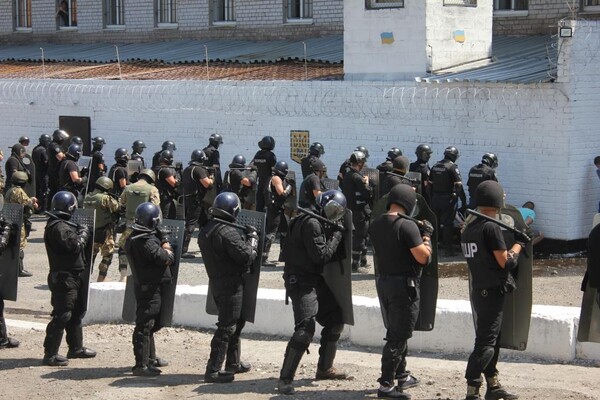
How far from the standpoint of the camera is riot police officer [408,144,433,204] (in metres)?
16.2

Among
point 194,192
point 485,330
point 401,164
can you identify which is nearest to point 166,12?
point 194,192

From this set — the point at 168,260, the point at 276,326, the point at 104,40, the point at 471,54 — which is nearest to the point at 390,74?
the point at 471,54

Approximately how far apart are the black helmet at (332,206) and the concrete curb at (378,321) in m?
1.79

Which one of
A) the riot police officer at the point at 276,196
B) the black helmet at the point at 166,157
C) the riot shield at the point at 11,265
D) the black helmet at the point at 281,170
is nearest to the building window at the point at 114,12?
the black helmet at the point at 166,157

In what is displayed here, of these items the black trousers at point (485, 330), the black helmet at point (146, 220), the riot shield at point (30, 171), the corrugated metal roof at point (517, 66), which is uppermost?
the corrugated metal roof at point (517, 66)

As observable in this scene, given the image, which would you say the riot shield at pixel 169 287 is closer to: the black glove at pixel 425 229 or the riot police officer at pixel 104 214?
the black glove at pixel 425 229

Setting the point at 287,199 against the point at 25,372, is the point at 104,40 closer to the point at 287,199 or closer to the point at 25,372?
the point at 287,199

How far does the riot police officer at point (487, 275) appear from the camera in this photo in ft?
28.4

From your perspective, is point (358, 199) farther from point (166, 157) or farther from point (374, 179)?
point (166, 157)

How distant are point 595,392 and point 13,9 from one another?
26.5 m

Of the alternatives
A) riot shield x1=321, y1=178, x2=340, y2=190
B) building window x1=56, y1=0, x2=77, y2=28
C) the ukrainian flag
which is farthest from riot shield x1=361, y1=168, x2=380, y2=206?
building window x1=56, y1=0, x2=77, y2=28

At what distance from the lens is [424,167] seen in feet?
53.6

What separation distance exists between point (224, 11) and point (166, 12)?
1.99 meters

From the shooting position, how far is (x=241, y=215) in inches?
400
